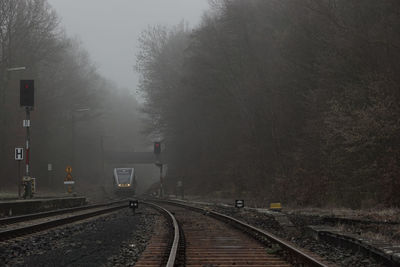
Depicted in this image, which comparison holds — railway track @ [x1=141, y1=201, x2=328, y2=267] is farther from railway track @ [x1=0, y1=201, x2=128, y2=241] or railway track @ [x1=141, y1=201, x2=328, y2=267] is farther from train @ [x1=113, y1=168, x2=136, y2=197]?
train @ [x1=113, y1=168, x2=136, y2=197]

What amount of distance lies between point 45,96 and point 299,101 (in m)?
29.8

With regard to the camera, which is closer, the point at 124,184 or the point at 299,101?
the point at 299,101

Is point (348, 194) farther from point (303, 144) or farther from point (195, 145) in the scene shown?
point (195, 145)

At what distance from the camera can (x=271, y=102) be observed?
1201 inches

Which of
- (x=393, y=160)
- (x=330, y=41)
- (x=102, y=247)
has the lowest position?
(x=102, y=247)

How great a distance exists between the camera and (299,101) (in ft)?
88.0

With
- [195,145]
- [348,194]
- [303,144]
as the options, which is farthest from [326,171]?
[195,145]

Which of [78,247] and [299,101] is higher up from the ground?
[299,101]

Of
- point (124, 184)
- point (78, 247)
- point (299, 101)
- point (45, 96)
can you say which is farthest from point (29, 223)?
point (45, 96)

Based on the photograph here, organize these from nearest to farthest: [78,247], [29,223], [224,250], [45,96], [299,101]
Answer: [224,250]
[78,247]
[29,223]
[299,101]
[45,96]

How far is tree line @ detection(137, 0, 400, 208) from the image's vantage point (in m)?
19.2

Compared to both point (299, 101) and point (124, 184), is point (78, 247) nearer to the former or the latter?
point (299, 101)

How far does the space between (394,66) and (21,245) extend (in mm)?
16268

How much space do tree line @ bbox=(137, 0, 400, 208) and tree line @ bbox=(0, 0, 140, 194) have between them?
13.6 m
